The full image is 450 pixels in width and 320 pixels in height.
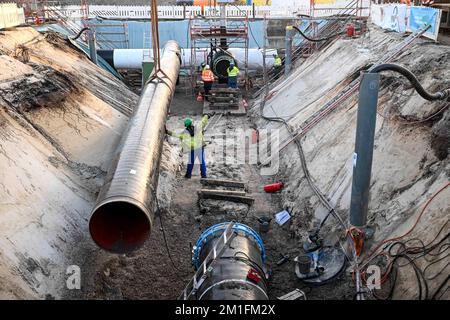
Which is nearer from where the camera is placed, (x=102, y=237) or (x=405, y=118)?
(x=102, y=237)

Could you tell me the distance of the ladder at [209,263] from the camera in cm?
533

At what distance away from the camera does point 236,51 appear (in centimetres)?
2105

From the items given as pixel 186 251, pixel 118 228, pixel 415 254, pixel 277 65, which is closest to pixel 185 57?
pixel 277 65

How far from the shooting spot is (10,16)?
1589 cm

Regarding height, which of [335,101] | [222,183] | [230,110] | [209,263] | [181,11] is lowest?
[230,110]

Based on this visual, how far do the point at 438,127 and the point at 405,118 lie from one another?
1101 millimetres

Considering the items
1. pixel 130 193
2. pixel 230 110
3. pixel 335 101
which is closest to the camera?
pixel 130 193

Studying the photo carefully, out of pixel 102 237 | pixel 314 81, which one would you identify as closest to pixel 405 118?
pixel 102 237

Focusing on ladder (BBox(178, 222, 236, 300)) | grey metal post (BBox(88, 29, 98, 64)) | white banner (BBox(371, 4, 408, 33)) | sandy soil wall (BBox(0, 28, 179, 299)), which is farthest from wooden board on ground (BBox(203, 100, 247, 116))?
ladder (BBox(178, 222, 236, 300))

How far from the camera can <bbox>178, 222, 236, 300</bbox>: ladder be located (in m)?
5.33

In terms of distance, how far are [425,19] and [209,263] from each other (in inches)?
399

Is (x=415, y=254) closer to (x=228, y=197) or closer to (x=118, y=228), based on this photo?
(x=118, y=228)

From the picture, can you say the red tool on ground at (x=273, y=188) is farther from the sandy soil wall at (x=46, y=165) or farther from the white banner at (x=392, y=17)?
the white banner at (x=392, y=17)

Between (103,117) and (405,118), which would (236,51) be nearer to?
(103,117)
